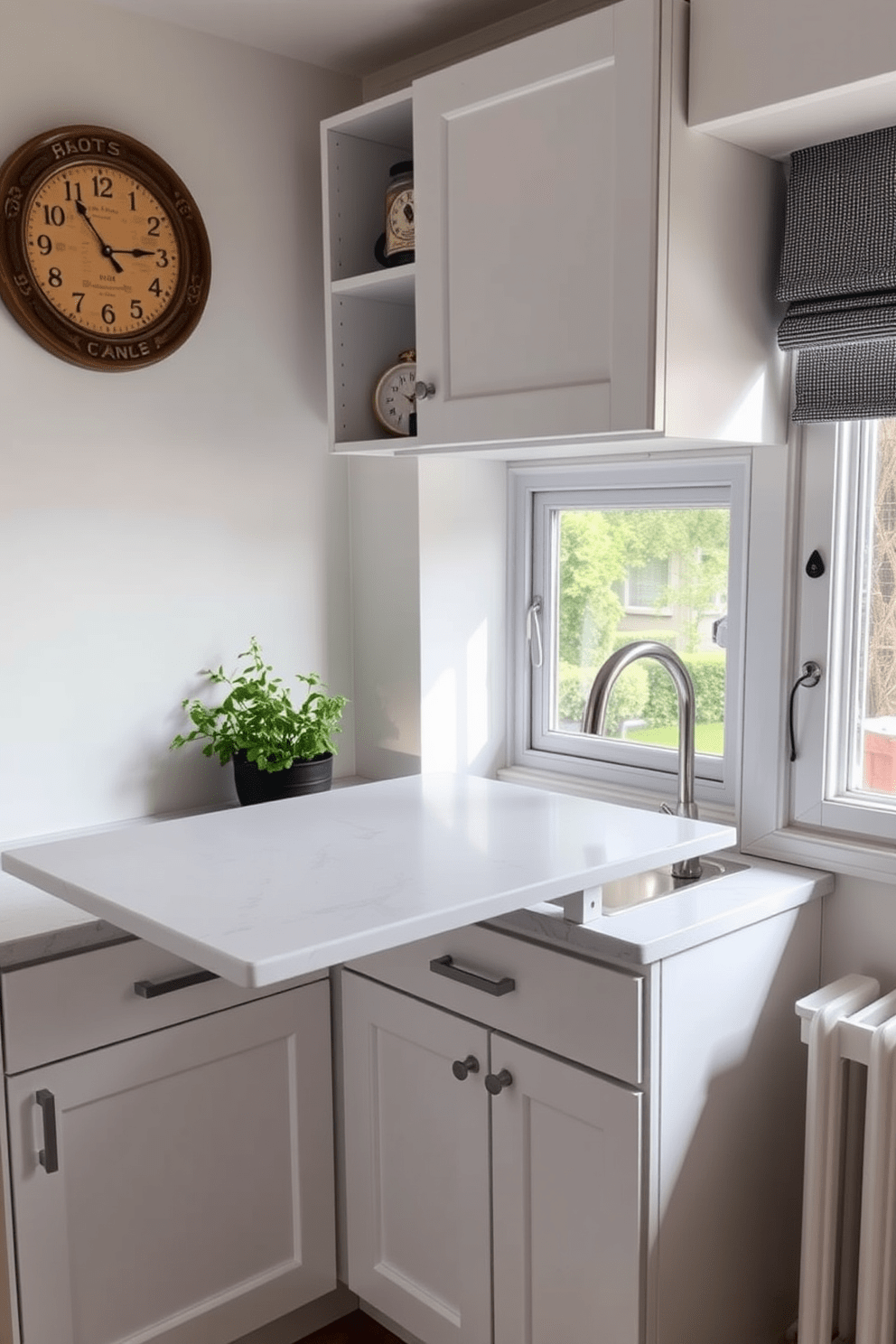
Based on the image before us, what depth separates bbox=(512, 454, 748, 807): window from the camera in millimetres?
2164

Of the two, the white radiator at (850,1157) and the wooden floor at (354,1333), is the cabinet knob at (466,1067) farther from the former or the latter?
the wooden floor at (354,1333)

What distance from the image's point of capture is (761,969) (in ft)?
5.97

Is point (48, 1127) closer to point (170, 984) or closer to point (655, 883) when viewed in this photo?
point (170, 984)

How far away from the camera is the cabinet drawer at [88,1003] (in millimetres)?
1694

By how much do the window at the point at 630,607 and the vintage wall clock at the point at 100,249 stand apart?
Result: 2.52 feet

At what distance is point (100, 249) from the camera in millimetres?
2082

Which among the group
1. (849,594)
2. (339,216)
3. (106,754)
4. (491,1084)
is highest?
(339,216)

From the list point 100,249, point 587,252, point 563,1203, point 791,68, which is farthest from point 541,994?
point 100,249

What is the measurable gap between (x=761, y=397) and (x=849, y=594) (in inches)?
13.3

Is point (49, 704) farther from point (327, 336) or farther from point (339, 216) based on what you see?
point (339, 216)

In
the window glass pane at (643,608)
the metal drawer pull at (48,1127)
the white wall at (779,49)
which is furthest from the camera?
the window glass pane at (643,608)

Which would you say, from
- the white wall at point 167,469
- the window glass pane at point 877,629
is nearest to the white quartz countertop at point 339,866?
the window glass pane at point 877,629

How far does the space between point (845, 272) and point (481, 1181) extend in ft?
4.68

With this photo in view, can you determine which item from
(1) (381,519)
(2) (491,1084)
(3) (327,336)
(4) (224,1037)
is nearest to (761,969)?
(2) (491,1084)
